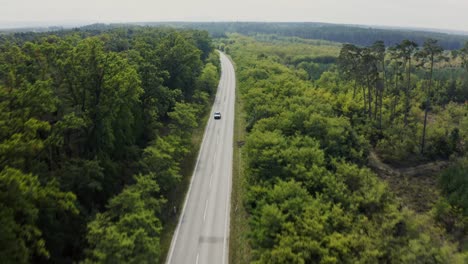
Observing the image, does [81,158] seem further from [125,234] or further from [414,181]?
[414,181]

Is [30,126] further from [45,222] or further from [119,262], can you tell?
[119,262]

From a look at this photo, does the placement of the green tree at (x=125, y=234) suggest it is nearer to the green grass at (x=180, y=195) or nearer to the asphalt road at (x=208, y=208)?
the green grass at (x=180, y=195)

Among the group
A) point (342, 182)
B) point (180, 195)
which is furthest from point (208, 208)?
point (342, 182)

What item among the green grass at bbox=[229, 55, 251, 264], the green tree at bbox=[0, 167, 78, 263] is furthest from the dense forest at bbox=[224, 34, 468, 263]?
the green tree at bbox=[0, 167, 78, 263]

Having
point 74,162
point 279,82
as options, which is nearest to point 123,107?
point 74,162

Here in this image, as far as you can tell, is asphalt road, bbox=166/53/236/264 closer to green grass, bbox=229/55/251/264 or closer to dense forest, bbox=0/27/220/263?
green grass, bbox=229/55/251/264
